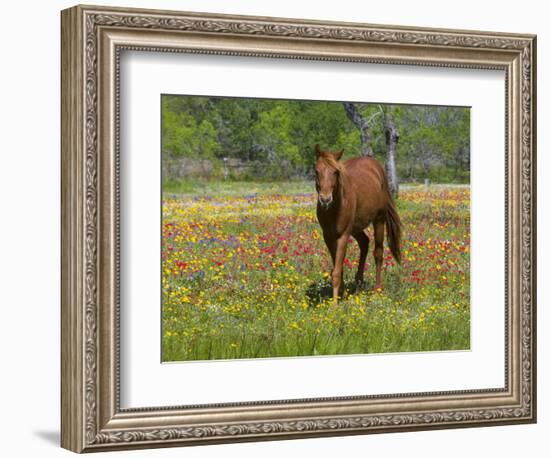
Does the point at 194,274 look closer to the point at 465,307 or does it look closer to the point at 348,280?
the point at 348,280

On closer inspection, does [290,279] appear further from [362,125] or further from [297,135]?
[362,125]

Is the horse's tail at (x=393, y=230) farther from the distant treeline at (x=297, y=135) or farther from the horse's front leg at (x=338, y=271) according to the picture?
the horse's front leg at (x=338, y=271)

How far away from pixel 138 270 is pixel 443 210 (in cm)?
266

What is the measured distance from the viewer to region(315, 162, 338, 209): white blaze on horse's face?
10453 mm

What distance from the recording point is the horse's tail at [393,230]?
10727mm

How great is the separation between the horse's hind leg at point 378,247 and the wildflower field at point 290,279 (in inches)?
2.0

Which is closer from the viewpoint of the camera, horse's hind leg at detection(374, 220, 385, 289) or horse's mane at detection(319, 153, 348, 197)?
horse's mane at detection(319, 153, 348, 197)

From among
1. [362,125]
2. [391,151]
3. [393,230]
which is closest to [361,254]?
[393,230]

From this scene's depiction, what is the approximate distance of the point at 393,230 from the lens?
10.7 meters

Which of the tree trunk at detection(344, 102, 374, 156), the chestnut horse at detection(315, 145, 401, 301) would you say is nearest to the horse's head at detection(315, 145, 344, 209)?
the chestnut horse at detection(315, 145, 401, 301)

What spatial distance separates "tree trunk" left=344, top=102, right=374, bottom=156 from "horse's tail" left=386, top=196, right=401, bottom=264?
46 cm

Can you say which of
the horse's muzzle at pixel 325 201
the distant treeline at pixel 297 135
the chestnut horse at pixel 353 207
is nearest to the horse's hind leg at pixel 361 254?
the chestnut horse at pixel 353 207

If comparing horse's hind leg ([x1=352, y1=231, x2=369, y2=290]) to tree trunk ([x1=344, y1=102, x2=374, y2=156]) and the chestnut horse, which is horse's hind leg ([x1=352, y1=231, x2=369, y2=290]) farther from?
tree trunk ([x1=344, y1=102, x2=374, y2=156])

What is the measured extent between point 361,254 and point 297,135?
1.11 m
